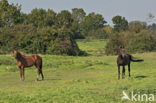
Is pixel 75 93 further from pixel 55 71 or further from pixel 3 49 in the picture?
pixel 3 49

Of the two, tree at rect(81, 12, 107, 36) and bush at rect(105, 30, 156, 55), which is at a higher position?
tree at rect(81, 12, 107, 36)

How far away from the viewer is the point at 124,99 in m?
12.8

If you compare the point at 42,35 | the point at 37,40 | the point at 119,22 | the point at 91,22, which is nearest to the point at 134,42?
the point at 42,35

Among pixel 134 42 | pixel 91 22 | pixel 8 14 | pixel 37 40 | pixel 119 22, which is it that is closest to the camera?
pixel 37 40

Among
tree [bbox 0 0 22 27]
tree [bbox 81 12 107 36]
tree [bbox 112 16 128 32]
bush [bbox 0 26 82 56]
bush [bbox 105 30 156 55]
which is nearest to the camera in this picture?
Answer: bush [bbox 0 26 82 56]

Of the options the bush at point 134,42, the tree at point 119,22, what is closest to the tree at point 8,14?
the bush at point 134,42

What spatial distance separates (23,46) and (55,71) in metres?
20.9

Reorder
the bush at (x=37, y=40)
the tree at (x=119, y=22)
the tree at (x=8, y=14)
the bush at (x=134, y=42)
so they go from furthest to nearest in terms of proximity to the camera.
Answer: the tree at (x=119, y=22) → the tree at (x=8, y=14) → the bush at (x=134, y=42) → the bush at (x=37, y=40)

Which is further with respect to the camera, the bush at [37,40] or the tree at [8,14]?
the tree at [8,14]

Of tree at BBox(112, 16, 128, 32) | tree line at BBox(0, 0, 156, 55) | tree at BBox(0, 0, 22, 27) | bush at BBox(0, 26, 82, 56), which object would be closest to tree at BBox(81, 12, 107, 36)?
tree at BBox(112, 16, 128, 32)

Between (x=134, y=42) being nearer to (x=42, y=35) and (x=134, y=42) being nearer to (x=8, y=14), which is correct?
(x=42, y=35)

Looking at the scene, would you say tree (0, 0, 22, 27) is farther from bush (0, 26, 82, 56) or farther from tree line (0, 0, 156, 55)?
bush (0, 26, 82, 56)

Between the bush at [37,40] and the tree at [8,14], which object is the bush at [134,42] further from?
the tree at [8,14]

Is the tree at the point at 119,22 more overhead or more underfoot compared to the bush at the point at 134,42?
more overhead
